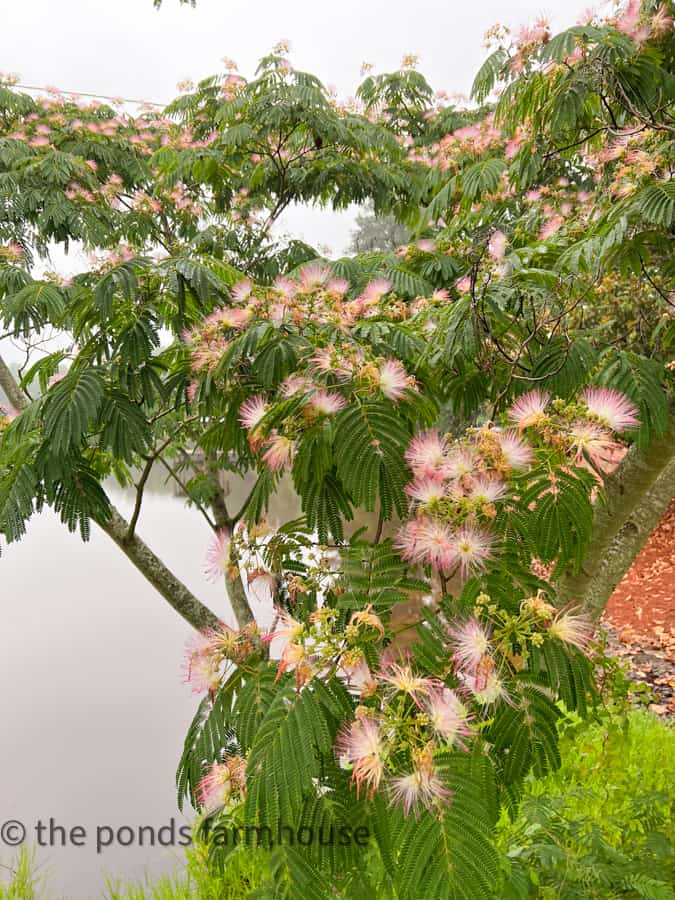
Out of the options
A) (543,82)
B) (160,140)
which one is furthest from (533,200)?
(160,140)

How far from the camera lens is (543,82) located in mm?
1422

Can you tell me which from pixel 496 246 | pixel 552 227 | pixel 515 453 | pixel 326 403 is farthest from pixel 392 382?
pixel 552 227

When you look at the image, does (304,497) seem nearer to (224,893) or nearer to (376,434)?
(376,434)

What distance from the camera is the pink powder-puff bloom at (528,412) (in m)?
0.82

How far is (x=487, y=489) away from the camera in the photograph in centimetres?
77

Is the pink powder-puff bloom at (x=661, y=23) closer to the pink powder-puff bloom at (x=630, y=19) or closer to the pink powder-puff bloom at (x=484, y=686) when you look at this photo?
the pink powder-puff bloom at (x=630, y=19)

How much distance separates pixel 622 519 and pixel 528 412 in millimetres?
749

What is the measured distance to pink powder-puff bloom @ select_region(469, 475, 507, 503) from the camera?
761 mm

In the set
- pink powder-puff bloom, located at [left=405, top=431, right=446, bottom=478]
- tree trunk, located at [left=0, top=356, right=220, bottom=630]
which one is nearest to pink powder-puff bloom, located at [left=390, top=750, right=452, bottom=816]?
pink powder-puff bloom, located at [left=405, top=431, right=446, bottom=478]

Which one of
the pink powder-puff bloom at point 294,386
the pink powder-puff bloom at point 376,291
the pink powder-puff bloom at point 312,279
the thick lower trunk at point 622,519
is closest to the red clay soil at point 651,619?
the thick lower trunk at point 622,519

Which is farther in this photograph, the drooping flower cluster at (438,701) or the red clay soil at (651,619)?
the red clay soil at (651,619)

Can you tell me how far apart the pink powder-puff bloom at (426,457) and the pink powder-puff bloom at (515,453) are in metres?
0.07

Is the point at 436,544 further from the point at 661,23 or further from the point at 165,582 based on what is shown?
the point at 165,582

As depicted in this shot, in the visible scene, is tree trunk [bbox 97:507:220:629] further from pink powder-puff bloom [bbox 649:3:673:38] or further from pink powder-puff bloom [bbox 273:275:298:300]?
pink powder-puff bloom [bbox 649:3:673:38]
